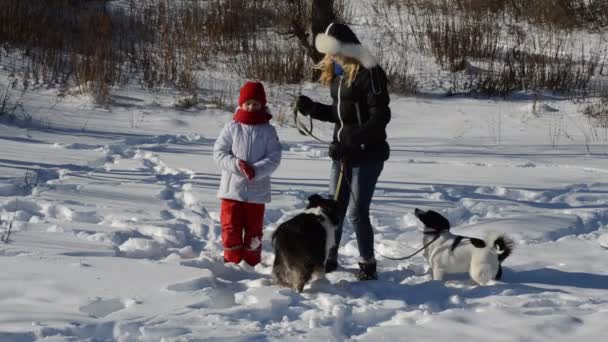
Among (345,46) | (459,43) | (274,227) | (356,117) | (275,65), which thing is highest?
(459,43)

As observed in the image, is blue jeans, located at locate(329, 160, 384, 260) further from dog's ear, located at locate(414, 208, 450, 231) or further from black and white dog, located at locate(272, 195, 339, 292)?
dog's ear, located at locate(414, 208, 450, 231)

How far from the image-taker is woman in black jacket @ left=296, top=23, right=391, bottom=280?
455cm

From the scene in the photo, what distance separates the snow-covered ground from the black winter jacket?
87cm

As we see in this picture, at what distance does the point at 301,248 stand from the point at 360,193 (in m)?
0.52

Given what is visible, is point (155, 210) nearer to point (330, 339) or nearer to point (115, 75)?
point (330, 339)

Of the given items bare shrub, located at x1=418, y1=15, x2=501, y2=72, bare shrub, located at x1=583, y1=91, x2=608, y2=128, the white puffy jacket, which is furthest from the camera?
bare shrub, located at x1=418, y1=15, x2=501, y2=72

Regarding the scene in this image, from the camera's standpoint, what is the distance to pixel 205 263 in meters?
5.16

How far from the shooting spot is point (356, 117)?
4719 mm

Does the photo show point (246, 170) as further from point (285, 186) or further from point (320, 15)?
point (320, 15)

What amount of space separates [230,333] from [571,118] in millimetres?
8334

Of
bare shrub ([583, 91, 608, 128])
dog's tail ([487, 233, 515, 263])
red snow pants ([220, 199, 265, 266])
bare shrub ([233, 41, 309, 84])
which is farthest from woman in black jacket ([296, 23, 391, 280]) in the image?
bare shrub ([233, 41, 309, 84])

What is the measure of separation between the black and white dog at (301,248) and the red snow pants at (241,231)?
539 mm

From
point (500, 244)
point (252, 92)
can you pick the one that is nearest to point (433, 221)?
point (500, 244)

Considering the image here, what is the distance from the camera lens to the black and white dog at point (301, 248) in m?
4.57
